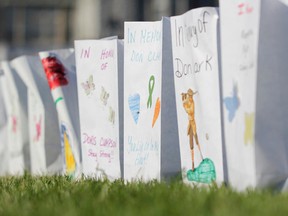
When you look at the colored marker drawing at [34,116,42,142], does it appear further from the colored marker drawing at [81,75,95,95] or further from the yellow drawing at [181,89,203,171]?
the yellow drawing at [181,89,203,171]

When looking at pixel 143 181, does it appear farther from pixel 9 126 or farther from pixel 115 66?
pixel 9 126

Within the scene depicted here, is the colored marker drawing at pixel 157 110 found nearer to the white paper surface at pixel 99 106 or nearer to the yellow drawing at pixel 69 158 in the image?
the white paper surface at pixel 99 106

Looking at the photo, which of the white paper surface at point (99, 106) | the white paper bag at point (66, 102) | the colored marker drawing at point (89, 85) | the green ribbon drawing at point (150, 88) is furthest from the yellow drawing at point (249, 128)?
the white paper bag at point (66, 102)

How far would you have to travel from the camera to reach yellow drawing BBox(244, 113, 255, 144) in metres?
5.06

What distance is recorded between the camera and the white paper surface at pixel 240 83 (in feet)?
16.7

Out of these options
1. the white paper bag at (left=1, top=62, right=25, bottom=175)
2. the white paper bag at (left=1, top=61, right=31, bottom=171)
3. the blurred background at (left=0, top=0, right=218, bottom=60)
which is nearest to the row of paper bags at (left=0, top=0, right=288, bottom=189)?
the white paper bag at (left=1, top=61, right=31, bottom=171)

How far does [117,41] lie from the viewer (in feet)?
22.7

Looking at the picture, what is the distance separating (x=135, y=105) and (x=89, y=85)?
866 millimetres

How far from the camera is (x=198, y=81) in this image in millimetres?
5781

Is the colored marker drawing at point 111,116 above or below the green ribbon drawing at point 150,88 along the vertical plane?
below

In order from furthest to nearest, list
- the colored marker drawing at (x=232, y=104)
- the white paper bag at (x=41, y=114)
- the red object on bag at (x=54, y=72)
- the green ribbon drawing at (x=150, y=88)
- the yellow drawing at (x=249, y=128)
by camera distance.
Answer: the white paper bag at (x=41, y=114) → the red object on bag at (x=54, y=72) → the green ribbon drawing at (x=150, y=88) → the colored marker drawing at (x=232, y=104) → the yellow drawing at (x=249, y=128)

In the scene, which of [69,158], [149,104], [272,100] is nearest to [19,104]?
[69,158]

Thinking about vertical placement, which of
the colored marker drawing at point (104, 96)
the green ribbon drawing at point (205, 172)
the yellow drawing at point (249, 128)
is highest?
the colored marker drawing at point (104, 96)

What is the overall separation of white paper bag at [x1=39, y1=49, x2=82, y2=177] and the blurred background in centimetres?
2705
